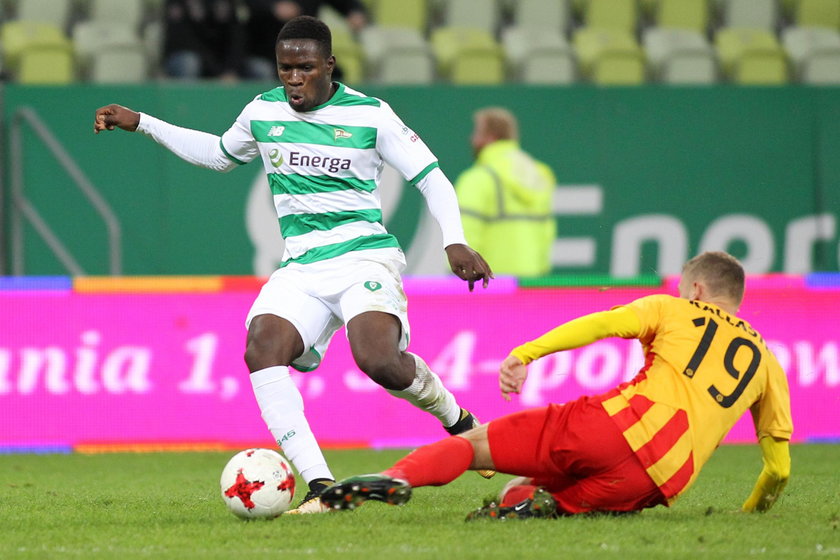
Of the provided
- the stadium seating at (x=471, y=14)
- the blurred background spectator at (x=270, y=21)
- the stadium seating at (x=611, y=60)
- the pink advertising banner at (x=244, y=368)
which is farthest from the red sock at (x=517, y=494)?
the stadium seating at (x=471, y=14)

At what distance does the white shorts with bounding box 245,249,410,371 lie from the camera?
5.76m

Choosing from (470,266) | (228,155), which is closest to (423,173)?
(470,266)

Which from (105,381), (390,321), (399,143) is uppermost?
(399,143)

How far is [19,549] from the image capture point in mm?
4629

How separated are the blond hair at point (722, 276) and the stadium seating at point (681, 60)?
7742 mm

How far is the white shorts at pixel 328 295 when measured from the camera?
5.76m

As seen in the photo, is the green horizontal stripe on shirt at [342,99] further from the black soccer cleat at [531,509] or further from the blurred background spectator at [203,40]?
the blurred background spectator at [203,40]

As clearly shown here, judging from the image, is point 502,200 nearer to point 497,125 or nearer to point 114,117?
point 497,125

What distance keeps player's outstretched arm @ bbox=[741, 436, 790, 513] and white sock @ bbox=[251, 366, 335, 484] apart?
67.7 inches

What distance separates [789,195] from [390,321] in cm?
736

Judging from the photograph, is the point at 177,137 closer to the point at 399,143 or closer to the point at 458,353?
the point at 399,143

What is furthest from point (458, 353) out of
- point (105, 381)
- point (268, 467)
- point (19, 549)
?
point (19, 549)

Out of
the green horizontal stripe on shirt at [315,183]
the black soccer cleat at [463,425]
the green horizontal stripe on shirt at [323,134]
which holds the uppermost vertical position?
the green horizontal stripe on shirt at [323,134]

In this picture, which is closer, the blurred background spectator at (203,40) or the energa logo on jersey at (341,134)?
the energa logo on jersey at (341,134)
